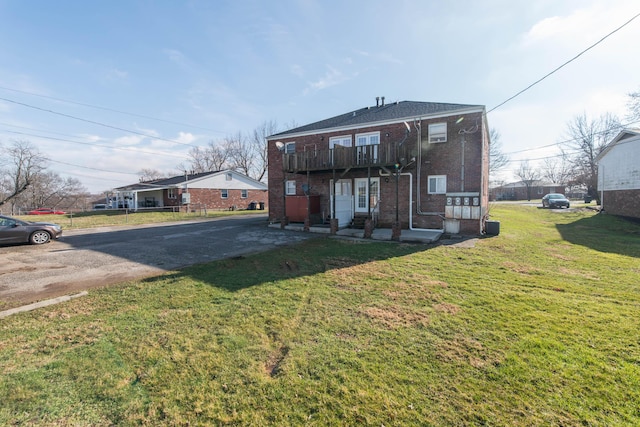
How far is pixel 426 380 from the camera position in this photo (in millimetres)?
2855

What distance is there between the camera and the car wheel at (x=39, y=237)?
36.0 ft

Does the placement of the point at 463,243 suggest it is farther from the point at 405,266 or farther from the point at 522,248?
the point at 405,266

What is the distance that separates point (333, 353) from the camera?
11.0 feet

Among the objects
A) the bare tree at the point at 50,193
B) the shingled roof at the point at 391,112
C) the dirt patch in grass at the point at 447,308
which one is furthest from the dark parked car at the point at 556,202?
the bare tree at the point at 50,193

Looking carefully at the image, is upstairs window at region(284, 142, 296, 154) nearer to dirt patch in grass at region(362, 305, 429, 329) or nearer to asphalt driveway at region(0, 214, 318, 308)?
asphalt driveway at region(0, 214, 318, 308)

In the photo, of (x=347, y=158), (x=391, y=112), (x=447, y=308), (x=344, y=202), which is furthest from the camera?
(x=391, y=112)

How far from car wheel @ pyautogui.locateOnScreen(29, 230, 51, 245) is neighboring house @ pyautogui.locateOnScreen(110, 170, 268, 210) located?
1668 cm

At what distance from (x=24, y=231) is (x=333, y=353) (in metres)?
13.9

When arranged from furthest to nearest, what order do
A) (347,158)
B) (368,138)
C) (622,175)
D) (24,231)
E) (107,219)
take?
(107,219) < (622,175) < (368,138) < (347,158) < (24,231)

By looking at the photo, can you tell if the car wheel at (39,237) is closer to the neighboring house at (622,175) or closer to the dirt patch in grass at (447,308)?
the dirt patch in grass at (447,308)

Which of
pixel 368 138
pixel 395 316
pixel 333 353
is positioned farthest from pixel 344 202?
pixel 333 353

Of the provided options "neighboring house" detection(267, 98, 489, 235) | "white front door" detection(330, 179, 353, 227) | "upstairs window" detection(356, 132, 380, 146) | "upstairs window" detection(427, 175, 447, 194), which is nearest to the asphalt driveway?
"white front door" detection(330, 179, 353, 227)

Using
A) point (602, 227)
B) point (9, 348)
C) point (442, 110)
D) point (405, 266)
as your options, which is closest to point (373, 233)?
point (405, 266)

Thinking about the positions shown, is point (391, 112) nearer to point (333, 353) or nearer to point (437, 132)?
point (437, 132)
